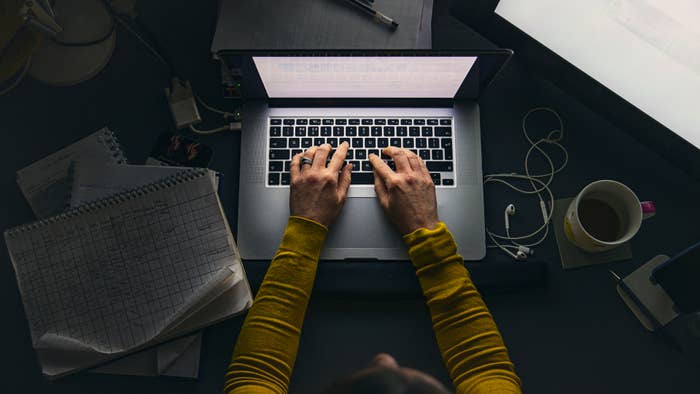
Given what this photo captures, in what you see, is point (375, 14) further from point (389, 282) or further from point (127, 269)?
point (127, 269)

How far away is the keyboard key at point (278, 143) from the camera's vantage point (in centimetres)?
82

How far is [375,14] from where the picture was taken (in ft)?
2.55

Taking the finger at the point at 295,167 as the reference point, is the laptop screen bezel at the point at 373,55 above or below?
above

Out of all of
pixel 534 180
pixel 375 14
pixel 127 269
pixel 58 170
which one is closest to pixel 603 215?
pixel 534 180

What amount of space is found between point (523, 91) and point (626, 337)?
445mm

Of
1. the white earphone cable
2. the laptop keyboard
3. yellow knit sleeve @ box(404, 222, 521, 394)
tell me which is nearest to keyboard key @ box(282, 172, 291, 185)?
the laptop keyboard

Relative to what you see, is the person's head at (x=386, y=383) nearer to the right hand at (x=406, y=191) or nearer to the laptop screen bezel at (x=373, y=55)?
the right hand at (x=406, y=191)

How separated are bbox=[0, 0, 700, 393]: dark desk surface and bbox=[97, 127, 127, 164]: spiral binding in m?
0.02

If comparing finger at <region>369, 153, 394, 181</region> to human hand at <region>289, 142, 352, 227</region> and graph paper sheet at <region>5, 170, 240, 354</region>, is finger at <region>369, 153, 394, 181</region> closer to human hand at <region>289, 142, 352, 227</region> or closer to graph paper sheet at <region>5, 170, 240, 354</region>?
human hand at <region>289, 142, 352, 227</region>

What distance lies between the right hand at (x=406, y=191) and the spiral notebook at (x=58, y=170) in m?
0.44

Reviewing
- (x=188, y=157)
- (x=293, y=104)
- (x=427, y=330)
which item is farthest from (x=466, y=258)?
(x=188, y=157)

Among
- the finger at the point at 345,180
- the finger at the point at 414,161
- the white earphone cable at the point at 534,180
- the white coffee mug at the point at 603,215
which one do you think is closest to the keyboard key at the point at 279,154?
the finger at the point at 345,180

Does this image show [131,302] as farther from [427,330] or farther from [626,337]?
[626,337]

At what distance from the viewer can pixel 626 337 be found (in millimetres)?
761
